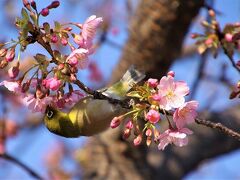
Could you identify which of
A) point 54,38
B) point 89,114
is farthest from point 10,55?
point 89,114

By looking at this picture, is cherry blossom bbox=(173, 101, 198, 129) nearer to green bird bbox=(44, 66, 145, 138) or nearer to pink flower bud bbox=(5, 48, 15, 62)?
green bird bbox=(44, 66, 145, 138)

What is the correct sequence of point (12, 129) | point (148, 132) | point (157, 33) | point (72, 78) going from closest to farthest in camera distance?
point (72, 78), point (148, 132), point (157, 33), point (12, 129)

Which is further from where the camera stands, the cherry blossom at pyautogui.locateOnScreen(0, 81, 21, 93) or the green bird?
the green bird

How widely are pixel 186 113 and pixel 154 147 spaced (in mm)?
2672

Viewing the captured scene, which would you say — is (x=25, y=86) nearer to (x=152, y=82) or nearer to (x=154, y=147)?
(x=152, y=82)

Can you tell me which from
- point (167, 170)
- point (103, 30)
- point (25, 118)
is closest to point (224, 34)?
point (103, 30)

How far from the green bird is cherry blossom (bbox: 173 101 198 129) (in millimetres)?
263

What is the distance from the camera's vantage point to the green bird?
1.70 meters

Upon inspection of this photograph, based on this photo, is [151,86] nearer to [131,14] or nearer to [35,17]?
[35,17]

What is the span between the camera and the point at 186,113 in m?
1.45

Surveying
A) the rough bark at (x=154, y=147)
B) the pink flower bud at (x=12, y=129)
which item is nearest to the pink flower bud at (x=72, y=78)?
the rough bark at (x=154, y=147)

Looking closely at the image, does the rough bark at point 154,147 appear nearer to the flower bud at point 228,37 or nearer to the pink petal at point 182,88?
the flower bud at point 228,37

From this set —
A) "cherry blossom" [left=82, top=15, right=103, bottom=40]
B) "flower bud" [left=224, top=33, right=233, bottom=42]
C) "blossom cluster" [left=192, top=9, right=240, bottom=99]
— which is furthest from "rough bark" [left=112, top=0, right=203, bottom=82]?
"cherry blossom" [left=82, top=15, right=103, bottom=40]

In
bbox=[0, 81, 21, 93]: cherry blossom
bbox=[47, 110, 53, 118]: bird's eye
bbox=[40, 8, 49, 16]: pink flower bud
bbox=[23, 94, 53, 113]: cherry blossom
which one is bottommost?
bbox=[47, 110, 53, 118]: bird's eye
